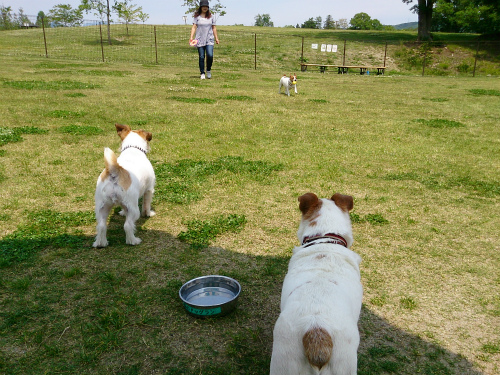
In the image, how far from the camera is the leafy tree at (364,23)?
102 metres

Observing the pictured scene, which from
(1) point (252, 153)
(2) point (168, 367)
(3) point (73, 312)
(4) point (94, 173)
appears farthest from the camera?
(1) point (252, 153)

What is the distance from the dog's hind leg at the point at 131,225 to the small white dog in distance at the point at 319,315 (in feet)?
6.51

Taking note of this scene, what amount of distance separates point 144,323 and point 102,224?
1331 millimetres

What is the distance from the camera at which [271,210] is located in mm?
5082

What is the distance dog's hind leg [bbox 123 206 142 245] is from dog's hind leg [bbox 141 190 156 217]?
0.60 metres

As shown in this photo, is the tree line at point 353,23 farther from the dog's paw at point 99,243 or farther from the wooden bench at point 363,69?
the dog's paw at point 99,243

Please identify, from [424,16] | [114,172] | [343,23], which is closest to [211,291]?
[114,172]

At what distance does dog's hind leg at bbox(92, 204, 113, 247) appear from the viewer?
394cm

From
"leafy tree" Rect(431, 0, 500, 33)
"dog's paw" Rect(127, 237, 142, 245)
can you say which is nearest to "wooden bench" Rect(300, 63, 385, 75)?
"leafy tree" Rect(431, 0, 500, 33)

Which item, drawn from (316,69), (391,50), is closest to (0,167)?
(316,69)

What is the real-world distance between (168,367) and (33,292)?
1.49 metres

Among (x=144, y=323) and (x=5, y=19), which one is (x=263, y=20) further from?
(x=144, y=323)

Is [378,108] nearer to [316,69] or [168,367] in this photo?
[168,367]

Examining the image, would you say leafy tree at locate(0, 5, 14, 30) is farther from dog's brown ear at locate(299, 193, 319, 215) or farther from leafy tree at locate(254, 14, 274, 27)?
leafy tree at locate(254, 14, 274, 27)
